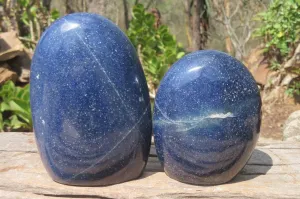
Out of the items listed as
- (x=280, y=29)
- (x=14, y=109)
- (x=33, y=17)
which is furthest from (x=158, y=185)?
(x=33, y=17)

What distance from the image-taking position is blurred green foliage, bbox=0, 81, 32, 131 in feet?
12.1

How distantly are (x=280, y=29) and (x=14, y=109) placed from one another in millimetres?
2342

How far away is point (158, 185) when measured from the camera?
5.95 ft

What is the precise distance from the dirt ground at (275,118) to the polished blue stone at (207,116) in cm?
243

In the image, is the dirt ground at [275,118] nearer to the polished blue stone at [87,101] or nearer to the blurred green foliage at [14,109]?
the blurred green foliage at [14,109]

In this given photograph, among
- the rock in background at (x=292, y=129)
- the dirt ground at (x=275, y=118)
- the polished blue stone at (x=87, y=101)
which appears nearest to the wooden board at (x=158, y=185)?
the polished blue stone at (x=87, y=101)

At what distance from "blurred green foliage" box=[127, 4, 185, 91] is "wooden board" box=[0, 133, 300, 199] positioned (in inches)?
102

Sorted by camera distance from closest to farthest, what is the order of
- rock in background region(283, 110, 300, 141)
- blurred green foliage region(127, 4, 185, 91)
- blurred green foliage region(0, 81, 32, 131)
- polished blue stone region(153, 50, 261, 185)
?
polished blue stone region(153, 50, 261, 185)
rock in background region(283, 110, 300, 141)
blurred green foliage region(0, 81, 32, 131)
blurred green foliage region(127, 4, 185, 91)

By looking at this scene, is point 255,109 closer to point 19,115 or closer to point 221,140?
point 221,140

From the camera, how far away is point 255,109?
1.76 meters

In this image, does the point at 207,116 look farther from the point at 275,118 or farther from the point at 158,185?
the point at 275,118

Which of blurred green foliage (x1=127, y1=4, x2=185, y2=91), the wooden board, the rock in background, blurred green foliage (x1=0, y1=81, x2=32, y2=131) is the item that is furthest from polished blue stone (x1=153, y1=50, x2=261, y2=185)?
blurred green foliage (x1=127, y1=4, x2=185, y2=91)

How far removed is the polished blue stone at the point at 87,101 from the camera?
1702mm

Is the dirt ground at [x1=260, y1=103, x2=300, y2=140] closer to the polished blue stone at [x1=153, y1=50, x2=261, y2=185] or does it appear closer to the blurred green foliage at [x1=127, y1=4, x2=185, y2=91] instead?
the blurred green foliage at [x1=127, y1=4, x2=185, y2=91]
